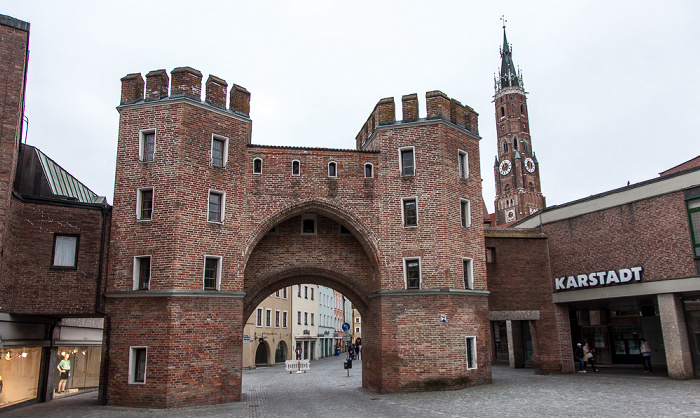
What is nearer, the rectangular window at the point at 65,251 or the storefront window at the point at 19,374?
the storefront window at the point at 19,374

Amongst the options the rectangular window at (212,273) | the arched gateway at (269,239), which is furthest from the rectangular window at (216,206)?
the rectangular window at (212,273)

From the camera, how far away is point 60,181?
22953 millimetres

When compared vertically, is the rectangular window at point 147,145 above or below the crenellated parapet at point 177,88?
below

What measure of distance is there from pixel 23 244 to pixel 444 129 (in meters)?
15.8

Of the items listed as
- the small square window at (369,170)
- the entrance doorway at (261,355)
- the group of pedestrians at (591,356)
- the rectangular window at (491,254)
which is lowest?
the entrance doorway at (261,355)

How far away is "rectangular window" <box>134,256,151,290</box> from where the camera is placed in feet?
59.5

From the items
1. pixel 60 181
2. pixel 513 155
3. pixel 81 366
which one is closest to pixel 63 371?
pixel 81 366

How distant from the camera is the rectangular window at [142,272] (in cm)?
1814

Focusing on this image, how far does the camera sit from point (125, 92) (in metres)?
20.0

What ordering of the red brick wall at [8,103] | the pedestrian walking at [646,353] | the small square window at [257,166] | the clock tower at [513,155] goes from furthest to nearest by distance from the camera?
the clock tower at [513,155], the pedestrian walking at [646,353], the small square window at [257,166], the red brick wall at [8,103]

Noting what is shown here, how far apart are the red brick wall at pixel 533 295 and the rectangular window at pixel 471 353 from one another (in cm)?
396

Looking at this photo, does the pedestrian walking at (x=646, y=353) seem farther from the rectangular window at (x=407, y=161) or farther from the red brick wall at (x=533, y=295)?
the rectangular window at (x=407, y=161)

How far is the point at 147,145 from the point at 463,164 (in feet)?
41.6

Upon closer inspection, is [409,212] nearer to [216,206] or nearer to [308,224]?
[308,224]
